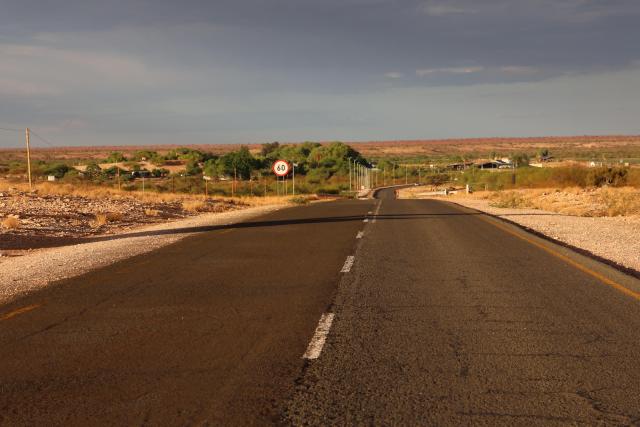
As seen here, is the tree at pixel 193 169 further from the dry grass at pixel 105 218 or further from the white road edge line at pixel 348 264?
the white road edge line at pixel 348 264

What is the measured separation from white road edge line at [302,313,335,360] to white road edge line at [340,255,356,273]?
11.3ft

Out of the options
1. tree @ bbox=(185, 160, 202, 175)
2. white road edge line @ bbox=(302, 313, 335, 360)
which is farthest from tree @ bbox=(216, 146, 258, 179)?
white road edge line @ bbox=(302, 313, 335, 360)

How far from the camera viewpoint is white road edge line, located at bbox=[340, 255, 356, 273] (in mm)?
10805

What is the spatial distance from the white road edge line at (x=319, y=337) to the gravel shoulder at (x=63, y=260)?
14.4 feet

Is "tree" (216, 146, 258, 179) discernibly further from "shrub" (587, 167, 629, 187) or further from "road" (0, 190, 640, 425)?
"road" (0, 190, 640, 425)

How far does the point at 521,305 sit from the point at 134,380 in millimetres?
4949

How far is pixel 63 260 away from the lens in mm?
12750

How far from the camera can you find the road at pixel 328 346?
14.7 ft

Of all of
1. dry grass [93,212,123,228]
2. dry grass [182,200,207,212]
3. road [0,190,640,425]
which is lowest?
dry grass [182,200,207,212]

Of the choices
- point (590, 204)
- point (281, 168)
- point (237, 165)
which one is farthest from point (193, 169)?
point (590, 204)

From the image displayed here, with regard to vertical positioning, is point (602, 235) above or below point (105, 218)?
above

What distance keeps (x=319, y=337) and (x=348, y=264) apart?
5.26m

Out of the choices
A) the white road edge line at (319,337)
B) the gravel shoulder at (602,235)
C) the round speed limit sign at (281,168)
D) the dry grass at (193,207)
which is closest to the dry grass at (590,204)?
the gravel shoulder at (602,235)

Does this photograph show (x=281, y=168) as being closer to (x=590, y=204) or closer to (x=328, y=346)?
(x=590, y=204)
